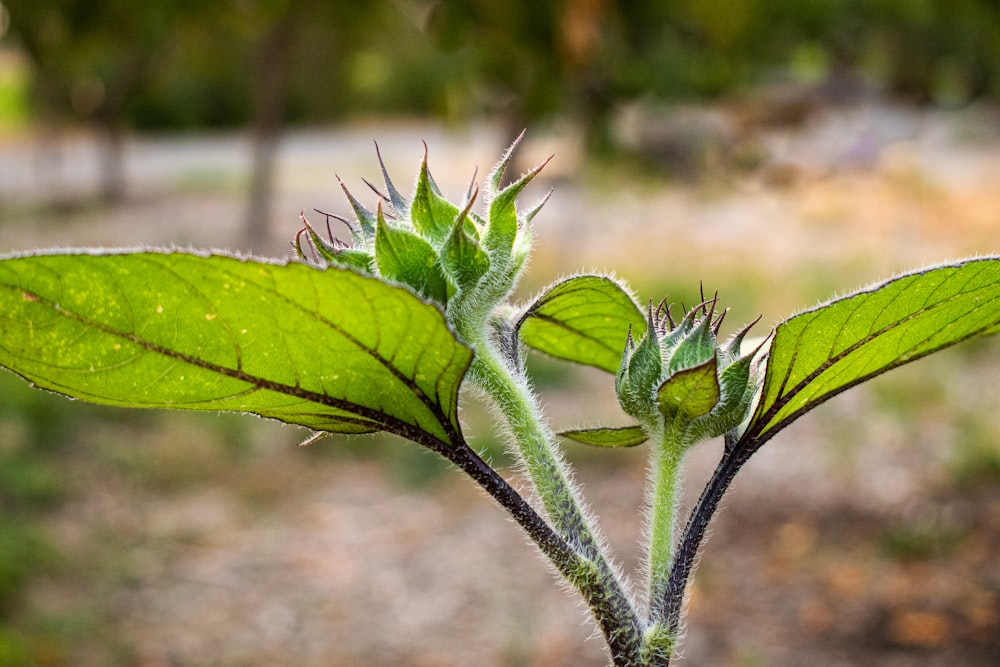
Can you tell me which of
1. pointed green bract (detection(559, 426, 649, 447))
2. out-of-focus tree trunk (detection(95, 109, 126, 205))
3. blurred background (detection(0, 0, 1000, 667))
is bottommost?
pointed green bract (detection(559, 426, 649, 447))

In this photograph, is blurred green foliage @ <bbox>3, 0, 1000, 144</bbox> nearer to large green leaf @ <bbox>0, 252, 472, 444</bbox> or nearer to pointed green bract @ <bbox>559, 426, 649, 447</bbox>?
pointed green bract @ <bbox>559, 426, 649, 447</bbox>

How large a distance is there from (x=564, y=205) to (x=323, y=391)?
10730mm

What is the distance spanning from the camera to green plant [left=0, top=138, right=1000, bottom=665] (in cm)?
38

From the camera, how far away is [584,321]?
55 centimetres

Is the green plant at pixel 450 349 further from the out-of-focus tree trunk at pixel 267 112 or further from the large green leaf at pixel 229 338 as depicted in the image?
the out-of-focus tree trunk at pixel 267 112

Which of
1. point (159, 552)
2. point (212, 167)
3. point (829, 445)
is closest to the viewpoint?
point (159, 552)

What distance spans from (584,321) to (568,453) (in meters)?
3.49

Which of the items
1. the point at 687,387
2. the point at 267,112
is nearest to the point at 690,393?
the point at 687,387

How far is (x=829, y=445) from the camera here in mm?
A: 4270

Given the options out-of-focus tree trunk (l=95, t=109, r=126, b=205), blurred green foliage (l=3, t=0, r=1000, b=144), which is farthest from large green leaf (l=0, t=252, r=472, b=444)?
out-of-focus tree trunk (l=95, t=109, r=126, b=205)

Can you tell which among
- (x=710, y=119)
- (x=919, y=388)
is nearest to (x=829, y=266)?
(x=919, y=388)

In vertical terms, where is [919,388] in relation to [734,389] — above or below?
above

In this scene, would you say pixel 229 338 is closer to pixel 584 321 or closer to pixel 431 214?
pixel 431 214

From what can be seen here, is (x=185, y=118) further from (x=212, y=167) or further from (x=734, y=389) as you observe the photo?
(x=734, y=389)
